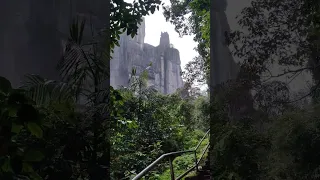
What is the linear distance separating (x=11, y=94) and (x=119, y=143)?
1911mm

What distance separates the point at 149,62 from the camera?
113 inches

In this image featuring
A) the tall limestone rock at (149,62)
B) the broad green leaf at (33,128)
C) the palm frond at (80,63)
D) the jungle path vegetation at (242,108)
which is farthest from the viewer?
the tall limestone rock at (149,62)

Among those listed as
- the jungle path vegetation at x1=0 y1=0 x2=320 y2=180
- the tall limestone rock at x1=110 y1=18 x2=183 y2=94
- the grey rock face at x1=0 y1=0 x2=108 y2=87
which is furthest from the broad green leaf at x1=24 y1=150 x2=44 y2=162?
the tall limestone rock at x1=110 y1=18 x2=183 y2=94

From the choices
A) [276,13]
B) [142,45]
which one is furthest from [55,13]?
[276,13]

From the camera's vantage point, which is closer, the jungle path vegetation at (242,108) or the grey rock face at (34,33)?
the jungle path vegetation at (242,108)

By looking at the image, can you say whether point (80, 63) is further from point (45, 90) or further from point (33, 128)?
point (33, 128)

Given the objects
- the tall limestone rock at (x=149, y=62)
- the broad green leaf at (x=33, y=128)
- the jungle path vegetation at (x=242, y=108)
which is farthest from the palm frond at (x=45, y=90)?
the broad green leaf at (x=33, y=128)

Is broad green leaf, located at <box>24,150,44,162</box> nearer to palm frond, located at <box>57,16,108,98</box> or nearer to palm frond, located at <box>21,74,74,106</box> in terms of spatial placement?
palm frond, located at <box>21,74,74,106</box>

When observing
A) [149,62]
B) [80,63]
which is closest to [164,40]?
[149,62]

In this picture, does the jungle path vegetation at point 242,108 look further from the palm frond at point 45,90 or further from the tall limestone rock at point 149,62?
the tall limestone rock at point 149,62

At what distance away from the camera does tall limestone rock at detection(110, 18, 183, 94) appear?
270cm

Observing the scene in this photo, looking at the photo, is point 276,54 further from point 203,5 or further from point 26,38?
point 26,38

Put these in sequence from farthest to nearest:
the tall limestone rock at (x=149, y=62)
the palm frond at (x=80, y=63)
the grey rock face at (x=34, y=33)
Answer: the tall limestone rock at (x=149, y=62), the palm frond at (x=80, y=63), the grey rock face at (x=34, y=33)

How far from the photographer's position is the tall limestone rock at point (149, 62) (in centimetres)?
270
